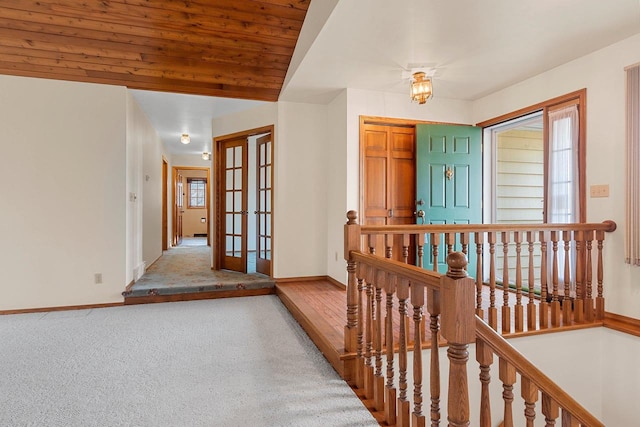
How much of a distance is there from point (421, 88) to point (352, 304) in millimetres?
2251

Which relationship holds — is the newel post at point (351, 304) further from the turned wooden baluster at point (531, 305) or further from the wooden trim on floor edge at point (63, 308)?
the wooden trim on floor edge at point (63, 308)

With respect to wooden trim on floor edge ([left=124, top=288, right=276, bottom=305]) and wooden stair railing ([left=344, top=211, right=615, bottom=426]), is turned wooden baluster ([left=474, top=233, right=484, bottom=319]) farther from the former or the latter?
wooden trim on floor edge ([left=124, top=288, right=276, bottom=305])

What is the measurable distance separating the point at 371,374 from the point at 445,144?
10.2 feet

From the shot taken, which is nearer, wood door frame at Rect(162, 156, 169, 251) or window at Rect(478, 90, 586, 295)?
window at Rect(478, 90, 586, 295)

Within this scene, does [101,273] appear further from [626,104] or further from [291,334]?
[626,104]

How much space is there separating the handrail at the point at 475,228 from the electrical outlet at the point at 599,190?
243 millimetres

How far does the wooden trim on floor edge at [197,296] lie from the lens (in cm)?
376

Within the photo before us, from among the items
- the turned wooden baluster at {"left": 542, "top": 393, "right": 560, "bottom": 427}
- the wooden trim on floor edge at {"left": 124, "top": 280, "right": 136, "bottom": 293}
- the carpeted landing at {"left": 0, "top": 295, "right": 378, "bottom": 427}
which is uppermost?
the turned wooden baluster at {"left": 542, "top": 393, "right": 560, "bottom": 427}

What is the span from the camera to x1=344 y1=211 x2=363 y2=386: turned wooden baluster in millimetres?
2115

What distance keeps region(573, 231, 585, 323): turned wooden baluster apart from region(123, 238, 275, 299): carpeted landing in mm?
3095

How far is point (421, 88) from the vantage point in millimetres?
3260

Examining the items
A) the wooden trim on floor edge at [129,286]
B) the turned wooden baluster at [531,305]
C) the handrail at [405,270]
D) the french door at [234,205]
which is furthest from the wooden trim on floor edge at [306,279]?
the handrail at [405,270]

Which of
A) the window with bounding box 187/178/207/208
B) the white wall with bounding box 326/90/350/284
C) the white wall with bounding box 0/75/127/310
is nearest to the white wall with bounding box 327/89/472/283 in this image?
the white wall with bounding box 326/90/350/284

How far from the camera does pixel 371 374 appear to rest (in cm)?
192
